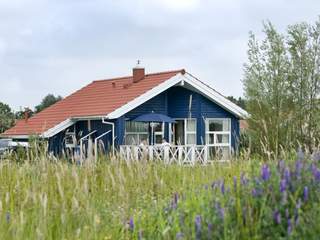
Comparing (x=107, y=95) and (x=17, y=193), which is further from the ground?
(x=107, y=95)

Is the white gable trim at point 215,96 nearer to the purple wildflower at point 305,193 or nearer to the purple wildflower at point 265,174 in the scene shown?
the purple wildflower at point 265,174

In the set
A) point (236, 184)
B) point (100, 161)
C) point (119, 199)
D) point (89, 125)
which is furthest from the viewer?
point (89, 125)

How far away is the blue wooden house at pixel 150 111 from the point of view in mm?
23516

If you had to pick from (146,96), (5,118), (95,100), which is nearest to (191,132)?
(146,96)

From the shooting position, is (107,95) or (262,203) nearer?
(262,203)

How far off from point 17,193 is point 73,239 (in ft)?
6.01

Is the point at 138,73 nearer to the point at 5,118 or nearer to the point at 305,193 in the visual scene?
the point at 5,118

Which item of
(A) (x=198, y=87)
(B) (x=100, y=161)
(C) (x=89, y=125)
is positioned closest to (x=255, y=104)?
(A) (x=198, y=87)

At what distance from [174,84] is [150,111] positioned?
153 cm

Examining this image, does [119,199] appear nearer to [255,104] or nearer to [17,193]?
[17,193]

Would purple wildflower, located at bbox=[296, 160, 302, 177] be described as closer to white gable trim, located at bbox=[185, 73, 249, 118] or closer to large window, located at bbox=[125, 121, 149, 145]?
large window, located at bbox=[125, 121, 149, 145]

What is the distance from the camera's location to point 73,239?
14.4 feet

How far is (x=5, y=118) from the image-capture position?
138 feet

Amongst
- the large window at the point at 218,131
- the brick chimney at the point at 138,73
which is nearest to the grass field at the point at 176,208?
the large window at the point at 218,131
